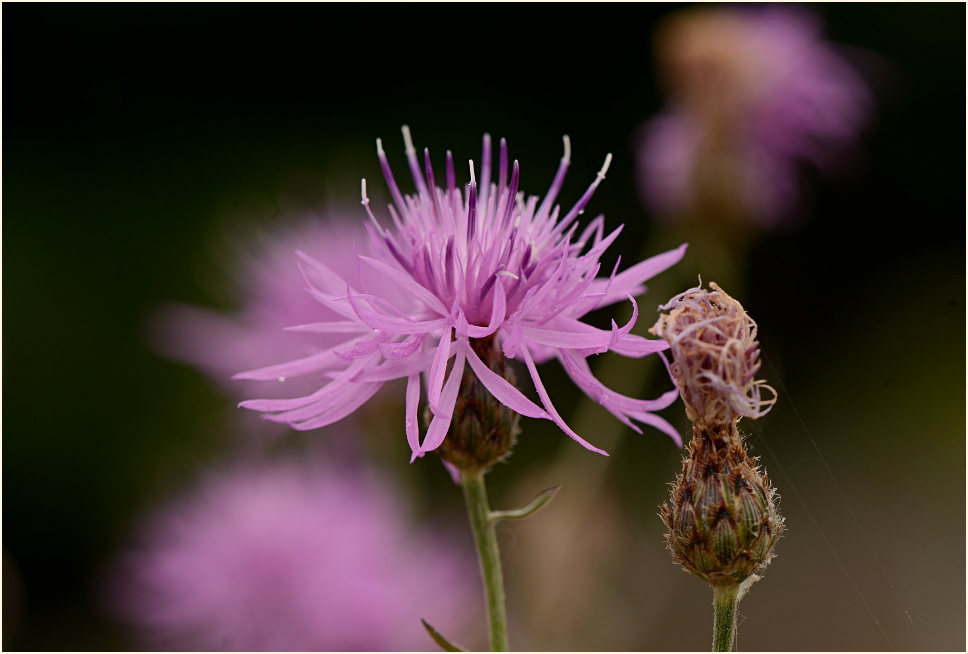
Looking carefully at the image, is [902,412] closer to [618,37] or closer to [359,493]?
[618,37]

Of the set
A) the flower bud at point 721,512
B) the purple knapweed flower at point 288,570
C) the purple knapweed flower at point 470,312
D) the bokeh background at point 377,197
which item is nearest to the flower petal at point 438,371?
the purple knapweed flower at point 470,312

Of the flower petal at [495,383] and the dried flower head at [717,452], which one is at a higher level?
the flower petal at [495,383]

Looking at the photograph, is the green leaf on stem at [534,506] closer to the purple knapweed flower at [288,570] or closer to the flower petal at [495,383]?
the flower petal at [495,383]

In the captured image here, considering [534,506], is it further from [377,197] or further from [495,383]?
[377,197]

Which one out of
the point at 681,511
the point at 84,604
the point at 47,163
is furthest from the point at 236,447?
the point at 47,163

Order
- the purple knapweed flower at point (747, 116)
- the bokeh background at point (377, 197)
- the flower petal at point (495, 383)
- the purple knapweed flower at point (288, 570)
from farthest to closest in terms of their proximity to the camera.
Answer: the bokeh background at point (377, 197) → the purple knapweed flower at point (747, 116) → the purple knapweed flower at point (288, 570) → the flower petal at point (495, 383)

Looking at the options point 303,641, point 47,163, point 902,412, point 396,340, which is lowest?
point 902,412

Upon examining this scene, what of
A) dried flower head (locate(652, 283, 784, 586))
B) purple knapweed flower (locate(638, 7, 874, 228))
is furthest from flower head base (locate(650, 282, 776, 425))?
purple knapweed flower (locate(638, 7, 874, 228))
